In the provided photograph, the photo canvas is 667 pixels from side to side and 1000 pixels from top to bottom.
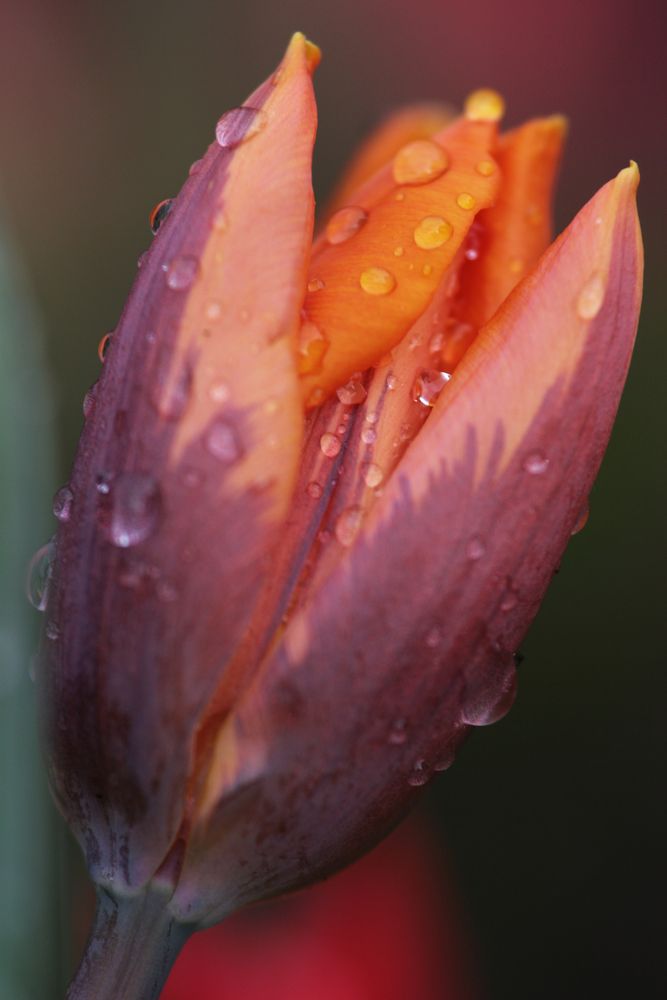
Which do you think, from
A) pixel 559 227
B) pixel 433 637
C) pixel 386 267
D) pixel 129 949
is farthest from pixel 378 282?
pixel 559 227

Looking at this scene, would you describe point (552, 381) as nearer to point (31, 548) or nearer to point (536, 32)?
point (31, 548)

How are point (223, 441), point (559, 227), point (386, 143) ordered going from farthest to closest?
point (559, 227) → point (386, 143) → point (223, 441)

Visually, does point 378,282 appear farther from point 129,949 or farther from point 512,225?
point 129,949

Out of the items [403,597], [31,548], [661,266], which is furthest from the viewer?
[661,266]

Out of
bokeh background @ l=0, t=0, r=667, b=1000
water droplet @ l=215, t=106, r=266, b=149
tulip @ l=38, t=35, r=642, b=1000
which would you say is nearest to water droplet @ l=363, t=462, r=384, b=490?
tulip @ l=38, t=35, r=642, b=1000

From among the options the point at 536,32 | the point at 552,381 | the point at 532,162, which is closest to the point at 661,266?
the point at 536,32

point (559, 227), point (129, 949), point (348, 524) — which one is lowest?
point (559, 227)

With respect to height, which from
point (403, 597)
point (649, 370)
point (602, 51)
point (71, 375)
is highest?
point (403, 597)
